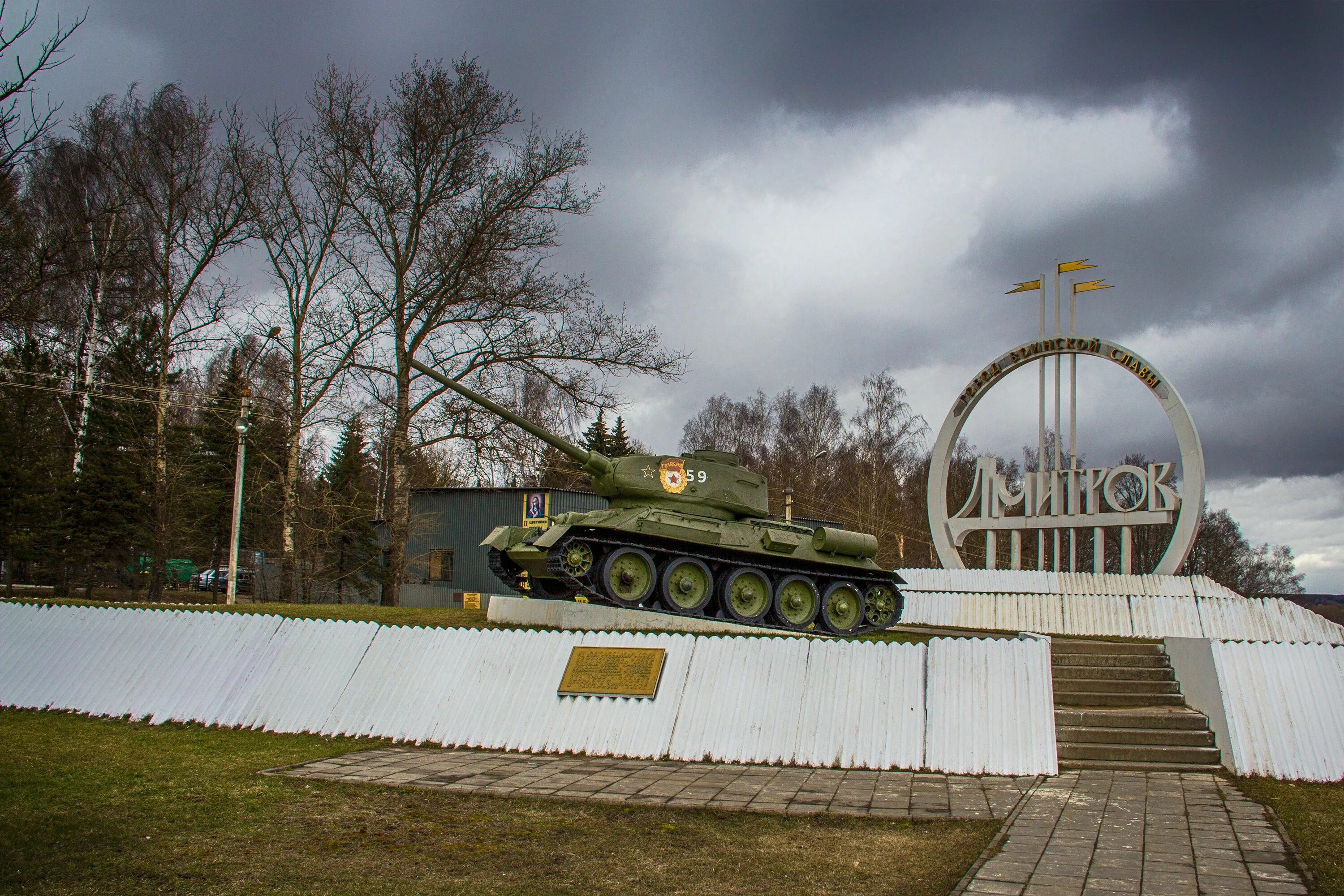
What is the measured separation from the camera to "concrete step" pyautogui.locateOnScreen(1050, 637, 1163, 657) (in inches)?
429

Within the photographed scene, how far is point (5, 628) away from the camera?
1155 centimetres

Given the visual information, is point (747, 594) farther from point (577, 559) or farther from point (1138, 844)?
point (1138, 844)

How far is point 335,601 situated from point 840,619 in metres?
25.7

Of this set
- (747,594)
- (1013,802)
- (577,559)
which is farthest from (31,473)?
(1013,802)

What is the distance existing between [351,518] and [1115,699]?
1658cm

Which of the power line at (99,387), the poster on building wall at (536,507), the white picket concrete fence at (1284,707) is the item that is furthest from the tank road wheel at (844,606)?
the poster on building wall at (536,507)

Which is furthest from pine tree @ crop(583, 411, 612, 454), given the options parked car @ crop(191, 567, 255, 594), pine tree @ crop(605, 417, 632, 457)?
parked car @ crop(191, 567, 255, 594)

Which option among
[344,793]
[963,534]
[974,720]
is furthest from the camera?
[963,534]

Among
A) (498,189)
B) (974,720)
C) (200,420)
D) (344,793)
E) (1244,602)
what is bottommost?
(344,793)

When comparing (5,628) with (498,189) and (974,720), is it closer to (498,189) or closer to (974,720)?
A: (974,720)

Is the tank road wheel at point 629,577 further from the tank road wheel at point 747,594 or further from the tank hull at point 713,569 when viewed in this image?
the tank road wheel at point 747,594

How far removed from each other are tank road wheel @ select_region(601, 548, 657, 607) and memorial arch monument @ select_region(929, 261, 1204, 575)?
1111 cm

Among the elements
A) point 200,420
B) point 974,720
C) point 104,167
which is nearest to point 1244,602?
point 974,720

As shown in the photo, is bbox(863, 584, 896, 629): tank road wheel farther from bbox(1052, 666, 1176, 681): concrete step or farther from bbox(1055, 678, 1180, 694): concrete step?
bbox(1055, 678, 1180, 694): concrete step
